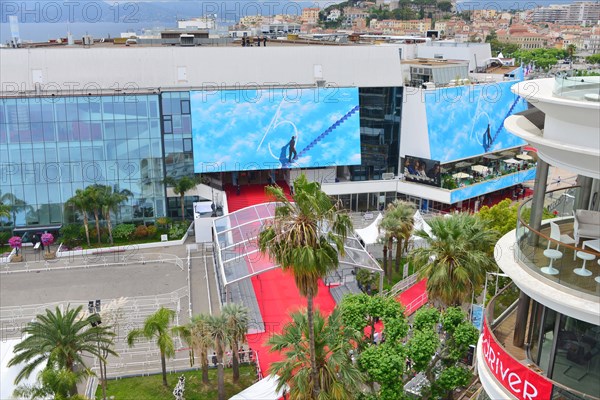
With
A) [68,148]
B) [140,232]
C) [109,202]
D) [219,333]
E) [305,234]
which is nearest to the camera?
[305,234]

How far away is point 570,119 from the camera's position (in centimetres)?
1282

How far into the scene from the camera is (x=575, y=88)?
13.1 meters

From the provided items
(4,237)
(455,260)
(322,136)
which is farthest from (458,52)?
(4,237)

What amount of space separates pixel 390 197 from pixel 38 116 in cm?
3021

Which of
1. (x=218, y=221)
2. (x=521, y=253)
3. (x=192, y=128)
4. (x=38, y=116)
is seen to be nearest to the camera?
(x=521, y=253)

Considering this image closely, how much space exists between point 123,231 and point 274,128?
14898 millimetres

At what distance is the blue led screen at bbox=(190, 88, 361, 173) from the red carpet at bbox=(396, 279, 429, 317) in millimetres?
17255

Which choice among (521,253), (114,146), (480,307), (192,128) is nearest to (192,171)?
(192,128)

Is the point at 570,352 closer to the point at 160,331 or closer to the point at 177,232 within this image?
the point at 160,331

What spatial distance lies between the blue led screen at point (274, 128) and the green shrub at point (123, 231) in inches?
279

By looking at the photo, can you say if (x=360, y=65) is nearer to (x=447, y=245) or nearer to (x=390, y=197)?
(x=390, y=197)

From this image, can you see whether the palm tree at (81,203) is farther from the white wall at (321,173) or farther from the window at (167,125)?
the white wall at (321,173)

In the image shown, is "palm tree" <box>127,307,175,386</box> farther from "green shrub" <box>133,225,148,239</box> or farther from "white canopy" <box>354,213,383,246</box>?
"green shrub" <box>133,225,148,239</box>

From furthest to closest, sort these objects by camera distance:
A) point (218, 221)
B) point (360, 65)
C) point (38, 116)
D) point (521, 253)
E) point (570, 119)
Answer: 1. point (360, 65)
2. point (38, 116)
3. point (218, 221)
4. point (521, 253)
5. point (570, 119)
